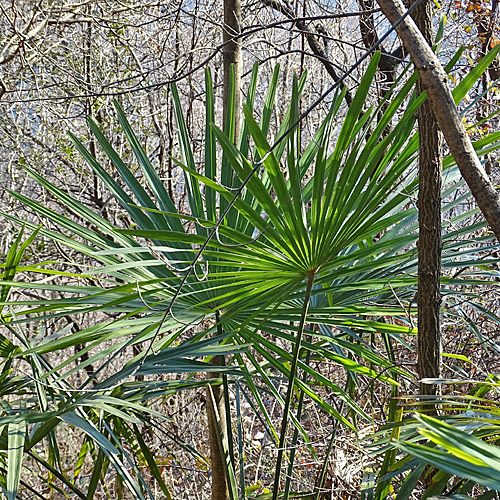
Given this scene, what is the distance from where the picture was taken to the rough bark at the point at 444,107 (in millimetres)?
854

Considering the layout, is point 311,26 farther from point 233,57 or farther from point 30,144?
point 30,144

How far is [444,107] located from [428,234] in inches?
10.2

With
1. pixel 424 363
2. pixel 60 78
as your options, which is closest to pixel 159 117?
pixel 60 78

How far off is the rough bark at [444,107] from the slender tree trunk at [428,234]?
0.17 m

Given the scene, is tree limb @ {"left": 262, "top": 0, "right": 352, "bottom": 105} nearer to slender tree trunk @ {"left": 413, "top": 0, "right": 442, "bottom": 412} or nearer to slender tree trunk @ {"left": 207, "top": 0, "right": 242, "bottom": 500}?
slender tree trunk @ {"left": 207, "top": 0, "right": 242, "bottom": 500}

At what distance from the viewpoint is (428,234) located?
1060 mm

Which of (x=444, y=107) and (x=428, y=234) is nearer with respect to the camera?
(x=444, y=107)

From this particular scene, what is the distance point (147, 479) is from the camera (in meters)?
3.28

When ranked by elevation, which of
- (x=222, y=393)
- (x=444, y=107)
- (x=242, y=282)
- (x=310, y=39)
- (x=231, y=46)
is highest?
(x=310, y=39)

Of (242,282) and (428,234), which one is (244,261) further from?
(428,234)

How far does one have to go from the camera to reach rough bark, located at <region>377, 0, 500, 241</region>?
2.80 feet

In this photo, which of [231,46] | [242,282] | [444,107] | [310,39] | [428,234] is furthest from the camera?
[310,39]

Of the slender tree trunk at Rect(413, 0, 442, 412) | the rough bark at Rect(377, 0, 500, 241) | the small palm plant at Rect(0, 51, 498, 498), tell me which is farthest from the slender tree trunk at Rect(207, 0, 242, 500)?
the rough bark at Rect(377, 0, 500, 241)

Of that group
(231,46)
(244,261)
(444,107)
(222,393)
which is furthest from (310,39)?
(444,107)
